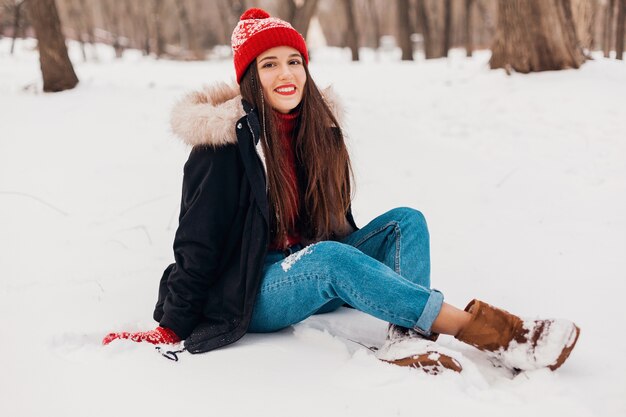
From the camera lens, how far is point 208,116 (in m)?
2.25

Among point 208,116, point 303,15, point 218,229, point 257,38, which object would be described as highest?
point 303,15

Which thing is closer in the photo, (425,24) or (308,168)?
(308,168)

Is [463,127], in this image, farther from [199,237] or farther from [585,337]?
[199,237]

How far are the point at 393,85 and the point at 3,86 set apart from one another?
4.76 m

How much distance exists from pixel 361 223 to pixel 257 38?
1.89 meters

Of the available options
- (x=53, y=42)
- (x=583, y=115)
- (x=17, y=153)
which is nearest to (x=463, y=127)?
(x=583, y=115)

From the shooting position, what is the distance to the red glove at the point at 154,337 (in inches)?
89.0

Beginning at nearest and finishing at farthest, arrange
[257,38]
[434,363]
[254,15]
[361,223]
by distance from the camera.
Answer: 1. [434,363]
2. [257,38]
3. [254,15]
4. [361,223]

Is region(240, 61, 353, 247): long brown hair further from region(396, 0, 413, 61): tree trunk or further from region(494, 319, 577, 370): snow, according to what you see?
region(396, 0, 413, 61): tree trunk

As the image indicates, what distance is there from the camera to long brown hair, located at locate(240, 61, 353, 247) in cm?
240

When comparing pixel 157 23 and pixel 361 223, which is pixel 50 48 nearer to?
pixel 361 223

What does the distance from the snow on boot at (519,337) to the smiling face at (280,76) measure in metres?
1.15

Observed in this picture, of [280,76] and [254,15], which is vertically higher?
[254,15]

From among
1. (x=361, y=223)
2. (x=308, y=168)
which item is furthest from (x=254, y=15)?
(x=361, y=223)
